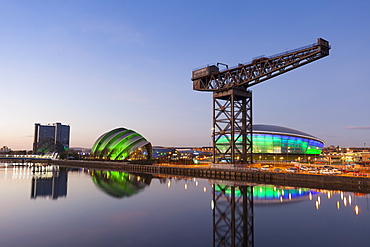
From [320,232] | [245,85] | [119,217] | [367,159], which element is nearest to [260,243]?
[320,232]

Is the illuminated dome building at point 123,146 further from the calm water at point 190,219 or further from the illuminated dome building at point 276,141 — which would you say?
the calm water at point 190,219

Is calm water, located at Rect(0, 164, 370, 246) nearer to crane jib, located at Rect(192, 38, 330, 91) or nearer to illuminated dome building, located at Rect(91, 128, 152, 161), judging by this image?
crane jib, located at Rect(192, 38, 330, 91)

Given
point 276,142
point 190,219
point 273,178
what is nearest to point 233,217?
point 190,219

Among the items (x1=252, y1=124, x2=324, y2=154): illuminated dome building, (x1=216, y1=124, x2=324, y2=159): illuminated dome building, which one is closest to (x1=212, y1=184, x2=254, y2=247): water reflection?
(x1=216, y1=124, x2=324, y2=159): illuminated dome building

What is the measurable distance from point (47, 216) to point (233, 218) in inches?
693

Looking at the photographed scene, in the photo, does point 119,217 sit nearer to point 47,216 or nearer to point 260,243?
point 47,216

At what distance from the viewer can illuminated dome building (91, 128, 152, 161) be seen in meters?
109

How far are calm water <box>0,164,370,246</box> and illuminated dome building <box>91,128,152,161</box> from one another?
70.0m

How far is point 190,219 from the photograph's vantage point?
25.5 meters

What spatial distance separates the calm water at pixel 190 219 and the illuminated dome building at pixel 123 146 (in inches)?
2755

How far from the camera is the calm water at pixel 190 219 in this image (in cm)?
1929

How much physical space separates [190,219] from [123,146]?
87.4 metres

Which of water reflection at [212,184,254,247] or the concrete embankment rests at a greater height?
the concrete embankment

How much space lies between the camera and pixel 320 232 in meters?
20.4
